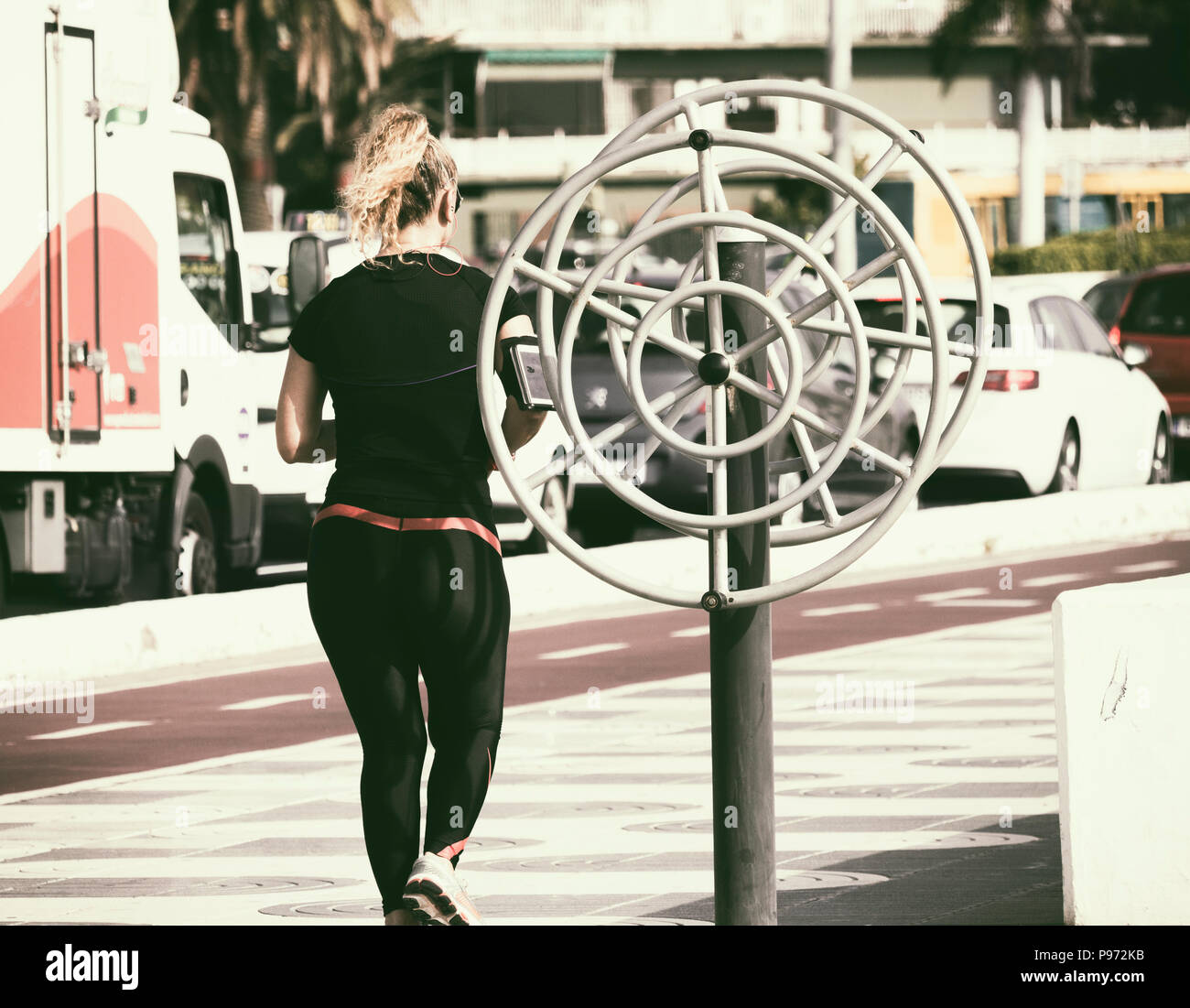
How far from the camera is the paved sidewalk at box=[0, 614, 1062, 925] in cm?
700

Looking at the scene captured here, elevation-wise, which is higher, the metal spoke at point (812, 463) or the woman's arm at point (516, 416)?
the woman's arm at point (516, 416)

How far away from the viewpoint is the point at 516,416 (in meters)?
5.66

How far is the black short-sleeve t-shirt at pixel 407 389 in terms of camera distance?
18.7 ft

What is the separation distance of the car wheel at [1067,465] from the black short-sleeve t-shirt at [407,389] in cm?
1553

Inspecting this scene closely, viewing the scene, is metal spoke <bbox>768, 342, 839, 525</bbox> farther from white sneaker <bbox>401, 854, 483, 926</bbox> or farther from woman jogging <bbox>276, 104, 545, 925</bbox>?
white sneaker <bbox>401, 854, 483, 926</bbox>

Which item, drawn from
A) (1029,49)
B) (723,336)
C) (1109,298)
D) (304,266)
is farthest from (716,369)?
(1029,49)

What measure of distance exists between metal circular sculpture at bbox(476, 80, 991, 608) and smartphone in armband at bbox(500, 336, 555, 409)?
144mm

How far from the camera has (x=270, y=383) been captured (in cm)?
1655

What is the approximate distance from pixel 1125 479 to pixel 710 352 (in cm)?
1754

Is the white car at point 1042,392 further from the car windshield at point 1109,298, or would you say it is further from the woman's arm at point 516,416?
the woman's arm at point 516,416

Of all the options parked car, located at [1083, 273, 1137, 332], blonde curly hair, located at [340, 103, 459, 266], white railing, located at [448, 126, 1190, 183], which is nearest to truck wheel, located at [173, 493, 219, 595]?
blonde curly hair, located at [340, 103, 459, 266]

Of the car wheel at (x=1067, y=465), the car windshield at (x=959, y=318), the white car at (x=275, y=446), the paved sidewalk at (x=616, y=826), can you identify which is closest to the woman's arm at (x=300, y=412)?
the paved sidewalk at (x=616, y=826)

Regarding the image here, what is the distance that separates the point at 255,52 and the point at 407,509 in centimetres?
3767
